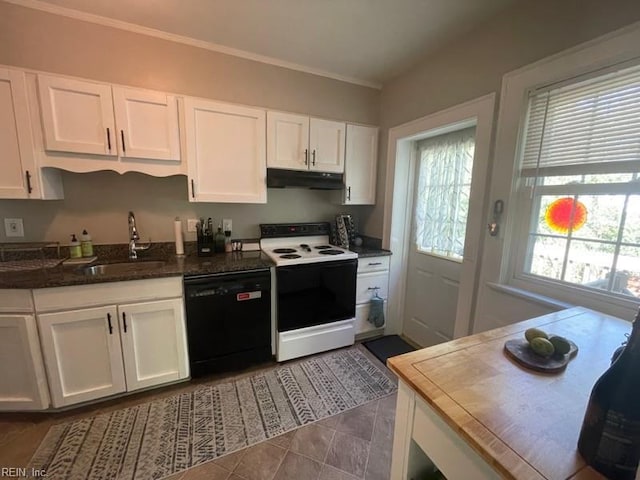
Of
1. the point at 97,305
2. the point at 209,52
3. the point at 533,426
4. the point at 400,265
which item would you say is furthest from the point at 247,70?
the point at 533,426

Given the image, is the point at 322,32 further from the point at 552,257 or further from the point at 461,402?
the point at 461,402

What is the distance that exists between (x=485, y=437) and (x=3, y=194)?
8.95 ft

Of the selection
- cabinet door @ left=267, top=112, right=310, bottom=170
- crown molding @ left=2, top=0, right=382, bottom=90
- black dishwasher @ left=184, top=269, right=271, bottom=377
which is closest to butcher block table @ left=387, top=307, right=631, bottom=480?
black dishwasher @ left=184, top=269, right=271, bottom=377

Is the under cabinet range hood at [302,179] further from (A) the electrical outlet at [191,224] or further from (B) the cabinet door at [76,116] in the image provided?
(B) the cabinet door at [76,116]

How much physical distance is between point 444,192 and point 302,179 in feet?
4.13

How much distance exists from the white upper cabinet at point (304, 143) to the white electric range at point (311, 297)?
68 cm

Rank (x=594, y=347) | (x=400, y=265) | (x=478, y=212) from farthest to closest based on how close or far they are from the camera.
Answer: (x=400, y=265), (x=478, y=212), (x=594, y=347)

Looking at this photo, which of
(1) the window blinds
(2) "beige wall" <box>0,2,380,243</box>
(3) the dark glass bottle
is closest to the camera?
(3) the dark glass bottle

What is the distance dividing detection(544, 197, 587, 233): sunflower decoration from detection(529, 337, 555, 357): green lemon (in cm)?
95

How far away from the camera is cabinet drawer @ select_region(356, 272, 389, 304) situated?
8.49 feet

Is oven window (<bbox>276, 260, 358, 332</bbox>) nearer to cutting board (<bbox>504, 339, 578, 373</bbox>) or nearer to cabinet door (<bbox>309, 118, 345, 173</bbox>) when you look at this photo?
cabinet door (<bbox>309, 118, 345, 173</bbox>)

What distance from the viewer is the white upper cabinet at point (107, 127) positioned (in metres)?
1.72

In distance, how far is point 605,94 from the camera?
1.31 metres

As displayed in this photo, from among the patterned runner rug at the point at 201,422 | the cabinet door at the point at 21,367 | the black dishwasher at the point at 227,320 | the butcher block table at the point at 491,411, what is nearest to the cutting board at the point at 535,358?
the butcher block table at the point at 491,411
